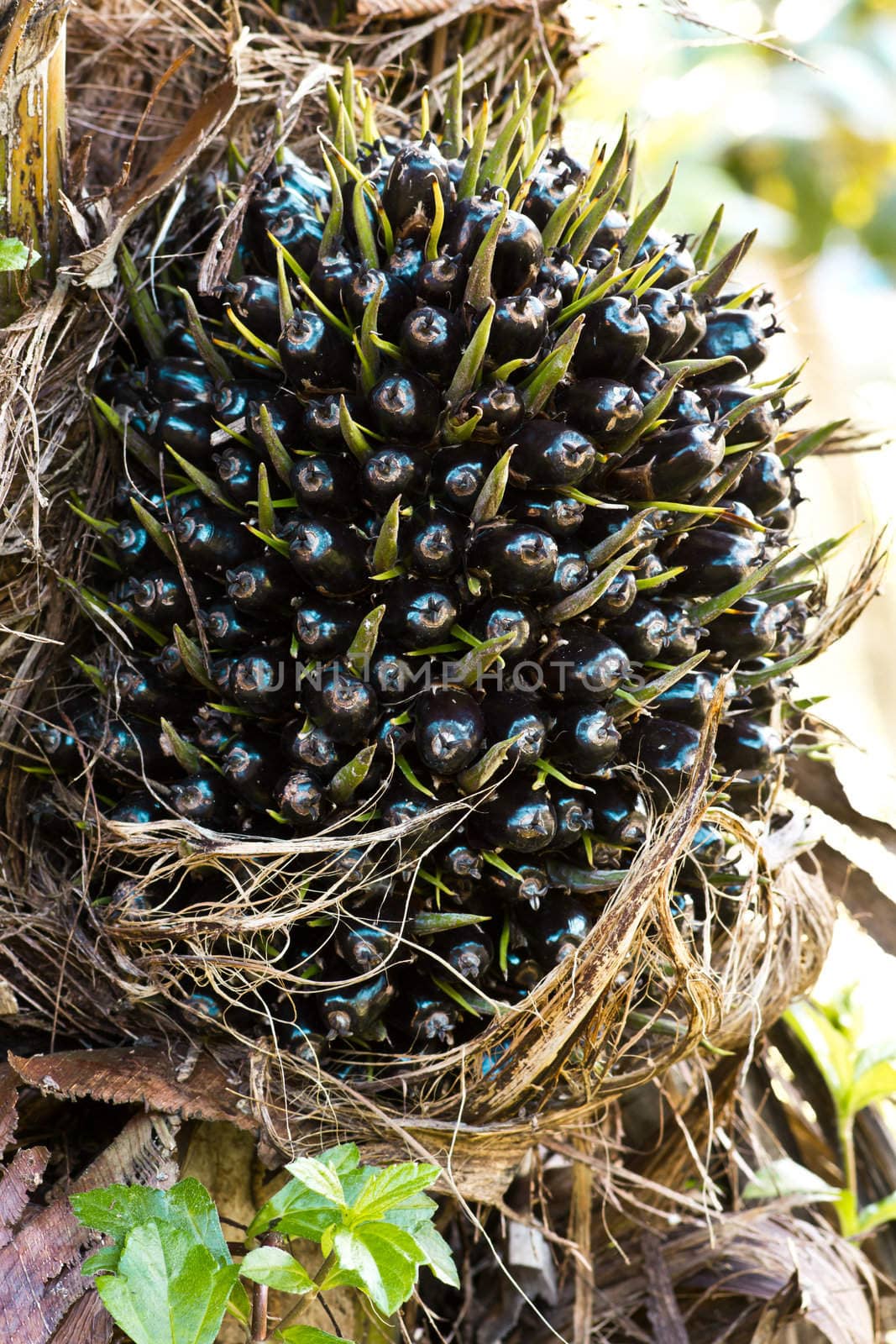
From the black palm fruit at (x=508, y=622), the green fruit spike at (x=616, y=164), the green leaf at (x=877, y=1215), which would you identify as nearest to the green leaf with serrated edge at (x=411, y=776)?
the black palm fruit at (x=508, y=622)

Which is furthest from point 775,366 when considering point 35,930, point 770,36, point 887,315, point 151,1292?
point 151,1292

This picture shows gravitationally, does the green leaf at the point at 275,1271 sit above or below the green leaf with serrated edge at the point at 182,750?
below

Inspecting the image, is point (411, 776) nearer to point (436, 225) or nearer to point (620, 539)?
point (620, 539)

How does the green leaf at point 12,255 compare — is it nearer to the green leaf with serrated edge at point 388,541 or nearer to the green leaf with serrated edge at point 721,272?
the green leaf with serrated edge at point 388,541

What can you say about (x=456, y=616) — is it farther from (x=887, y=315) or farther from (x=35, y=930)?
(x=887, y=315)

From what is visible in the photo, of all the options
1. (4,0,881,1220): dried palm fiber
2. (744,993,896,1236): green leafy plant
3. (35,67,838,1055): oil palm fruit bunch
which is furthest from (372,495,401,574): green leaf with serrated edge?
(744,993,896,1236): green leafy plant
